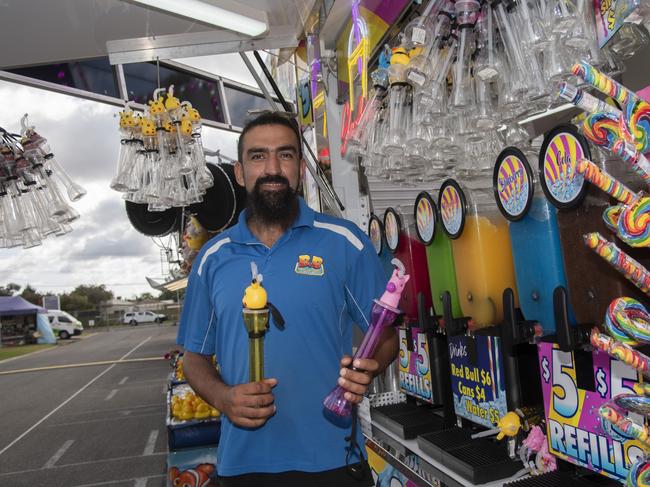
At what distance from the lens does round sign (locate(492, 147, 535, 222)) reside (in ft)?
4.54

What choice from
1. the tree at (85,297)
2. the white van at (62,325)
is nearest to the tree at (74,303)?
the tree at (85,297)

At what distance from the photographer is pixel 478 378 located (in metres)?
1.68

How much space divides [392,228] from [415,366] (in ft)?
1.88

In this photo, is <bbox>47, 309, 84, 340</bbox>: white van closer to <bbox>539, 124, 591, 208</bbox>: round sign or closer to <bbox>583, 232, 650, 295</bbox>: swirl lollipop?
<bbox>539, 124, 591, 208</bbox>: round sign

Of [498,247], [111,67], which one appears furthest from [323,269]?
[111,67]

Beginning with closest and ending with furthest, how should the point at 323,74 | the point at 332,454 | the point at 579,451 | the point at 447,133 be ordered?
the point at 579,451, the point at 332,454, the point at 447,133, the point at 323,74

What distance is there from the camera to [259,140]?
5.51ft

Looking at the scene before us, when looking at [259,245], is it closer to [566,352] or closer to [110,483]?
[566,352]

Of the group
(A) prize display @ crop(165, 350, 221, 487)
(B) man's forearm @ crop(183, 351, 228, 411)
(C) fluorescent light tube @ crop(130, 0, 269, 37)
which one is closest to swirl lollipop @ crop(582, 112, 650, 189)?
(B) man's forearm @ crop(183, 351, 228, 411)

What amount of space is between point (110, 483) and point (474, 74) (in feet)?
18.5

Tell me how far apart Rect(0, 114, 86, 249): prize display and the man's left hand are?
255cm

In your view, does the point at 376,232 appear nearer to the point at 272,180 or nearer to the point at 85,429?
the point at 272,180

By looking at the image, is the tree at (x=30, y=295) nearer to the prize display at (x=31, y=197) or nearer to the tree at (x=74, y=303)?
the tree at (x=74, y=303)

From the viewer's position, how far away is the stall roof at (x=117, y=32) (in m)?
2.72
